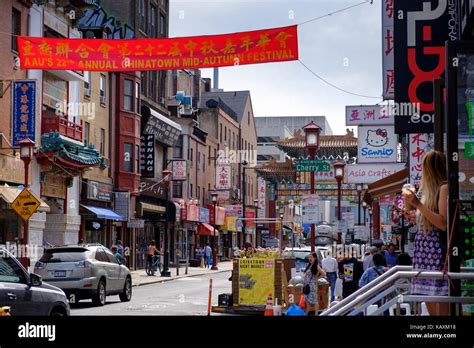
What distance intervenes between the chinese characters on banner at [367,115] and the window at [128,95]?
23.6 meters

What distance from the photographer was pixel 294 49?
13.7m

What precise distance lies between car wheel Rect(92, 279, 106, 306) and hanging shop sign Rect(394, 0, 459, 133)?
13.2m

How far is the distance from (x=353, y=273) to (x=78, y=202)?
910 inches

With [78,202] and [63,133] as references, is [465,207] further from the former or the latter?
[78,202]

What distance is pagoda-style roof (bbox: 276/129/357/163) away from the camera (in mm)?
69438

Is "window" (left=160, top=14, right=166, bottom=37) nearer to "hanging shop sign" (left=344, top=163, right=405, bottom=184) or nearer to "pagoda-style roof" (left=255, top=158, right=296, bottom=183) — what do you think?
"hanging shop sign" (left=344, top=163, right=405, bottom=184)

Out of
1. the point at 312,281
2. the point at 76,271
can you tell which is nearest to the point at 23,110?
the point at 76,271

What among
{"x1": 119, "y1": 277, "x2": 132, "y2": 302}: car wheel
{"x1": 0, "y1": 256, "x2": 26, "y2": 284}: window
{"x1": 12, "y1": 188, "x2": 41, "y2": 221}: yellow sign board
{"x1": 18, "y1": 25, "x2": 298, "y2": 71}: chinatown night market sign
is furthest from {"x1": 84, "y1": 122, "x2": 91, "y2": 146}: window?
{"x1": 0, "y1": 256, "x2": 26, "y2": 284}: window

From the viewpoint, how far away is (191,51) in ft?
44.9

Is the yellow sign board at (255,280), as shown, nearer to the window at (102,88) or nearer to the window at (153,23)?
the window at (153,23)

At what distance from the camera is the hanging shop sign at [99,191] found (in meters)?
41.3

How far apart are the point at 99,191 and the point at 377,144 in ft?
67.9

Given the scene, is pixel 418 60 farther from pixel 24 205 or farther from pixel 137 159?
pixel 137 159

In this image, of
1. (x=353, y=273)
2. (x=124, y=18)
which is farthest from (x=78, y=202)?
(x=353, y=273)
